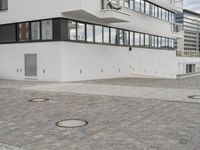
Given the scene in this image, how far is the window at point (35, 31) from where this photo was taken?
16.5 metres

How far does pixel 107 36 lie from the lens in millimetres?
19266

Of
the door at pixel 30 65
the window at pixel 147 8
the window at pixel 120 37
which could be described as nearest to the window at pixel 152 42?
the window at pixel 147 8

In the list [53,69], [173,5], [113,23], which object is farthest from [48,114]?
[173,5]

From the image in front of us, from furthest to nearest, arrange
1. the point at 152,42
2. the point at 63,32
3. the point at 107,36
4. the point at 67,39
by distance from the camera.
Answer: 1. the point at 152,42
2. the point at 107,36
3. the point at 67,39
4. the point at 63,32

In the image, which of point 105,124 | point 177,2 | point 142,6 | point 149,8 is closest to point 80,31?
point 142,6

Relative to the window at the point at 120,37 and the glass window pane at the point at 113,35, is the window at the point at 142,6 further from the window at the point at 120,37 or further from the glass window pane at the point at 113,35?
the glass window pane at the point at 113,35

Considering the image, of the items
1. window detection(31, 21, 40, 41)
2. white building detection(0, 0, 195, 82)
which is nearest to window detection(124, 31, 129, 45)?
white building detection(0, 0, 195, 82)

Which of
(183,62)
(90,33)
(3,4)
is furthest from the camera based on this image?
(183,62)

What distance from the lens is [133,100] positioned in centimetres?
854

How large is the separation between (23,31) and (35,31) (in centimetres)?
114

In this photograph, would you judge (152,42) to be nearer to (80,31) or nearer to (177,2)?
(177,2)

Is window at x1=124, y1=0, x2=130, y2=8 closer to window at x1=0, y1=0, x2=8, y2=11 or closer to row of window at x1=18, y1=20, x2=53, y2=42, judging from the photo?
row of window at x1=18, y1=20, x2=53, y2=42

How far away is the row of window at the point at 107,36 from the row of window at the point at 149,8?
2.12 metres

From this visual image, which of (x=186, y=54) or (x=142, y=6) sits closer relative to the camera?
(x=142, y=6)
